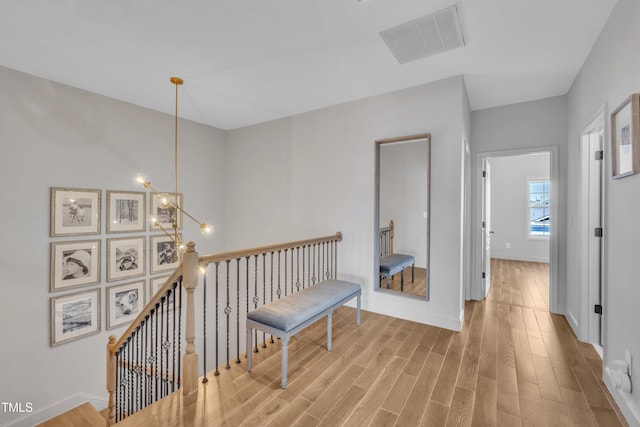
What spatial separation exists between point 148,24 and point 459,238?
3.49 m

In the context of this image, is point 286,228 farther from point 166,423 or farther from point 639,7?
point 639,7

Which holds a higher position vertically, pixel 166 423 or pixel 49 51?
pixel 49 51

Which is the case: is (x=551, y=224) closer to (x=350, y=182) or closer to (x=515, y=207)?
(x=350, y=182)

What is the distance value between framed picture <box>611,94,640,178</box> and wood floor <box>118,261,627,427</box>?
1586 mm

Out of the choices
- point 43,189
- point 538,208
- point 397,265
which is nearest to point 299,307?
point 397,265

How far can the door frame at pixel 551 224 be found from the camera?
3.46 meters

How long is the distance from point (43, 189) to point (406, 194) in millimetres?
4195

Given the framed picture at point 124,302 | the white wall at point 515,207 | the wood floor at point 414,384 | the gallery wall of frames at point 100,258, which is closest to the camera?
the wood floor at point 414,384

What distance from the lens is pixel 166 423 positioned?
1704 mm

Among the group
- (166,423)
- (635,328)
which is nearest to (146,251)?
(166,423)

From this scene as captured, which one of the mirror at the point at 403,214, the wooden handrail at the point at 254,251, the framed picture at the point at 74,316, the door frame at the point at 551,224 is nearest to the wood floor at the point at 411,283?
the mirror at the point at 403,214

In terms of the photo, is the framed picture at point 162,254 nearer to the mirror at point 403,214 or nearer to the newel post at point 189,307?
the newel post at point 189,307

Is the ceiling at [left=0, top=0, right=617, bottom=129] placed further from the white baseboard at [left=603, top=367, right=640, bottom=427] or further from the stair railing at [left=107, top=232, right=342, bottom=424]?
the white baseboard at [left=603, top=367, right=640, bottom=427]

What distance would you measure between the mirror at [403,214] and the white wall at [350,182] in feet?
0.29
